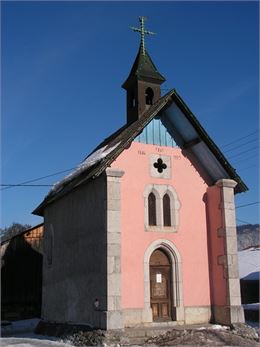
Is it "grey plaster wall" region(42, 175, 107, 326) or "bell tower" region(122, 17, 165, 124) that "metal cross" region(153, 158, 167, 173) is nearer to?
"grey plaster wall" region(42, 175, 107, 326)

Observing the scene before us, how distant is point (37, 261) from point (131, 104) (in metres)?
13.6

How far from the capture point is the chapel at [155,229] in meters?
15.8

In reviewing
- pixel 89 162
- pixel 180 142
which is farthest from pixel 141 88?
pixel 89 162

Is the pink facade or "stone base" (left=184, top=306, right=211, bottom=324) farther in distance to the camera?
"stone base" (left=184, top=306, right=211, bottom=324)

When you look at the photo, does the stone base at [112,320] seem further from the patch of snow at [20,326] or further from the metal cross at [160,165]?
the patch of snow at [20,326]

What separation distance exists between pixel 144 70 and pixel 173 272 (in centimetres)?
937

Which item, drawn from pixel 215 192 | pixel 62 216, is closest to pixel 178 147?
pixel 215 192

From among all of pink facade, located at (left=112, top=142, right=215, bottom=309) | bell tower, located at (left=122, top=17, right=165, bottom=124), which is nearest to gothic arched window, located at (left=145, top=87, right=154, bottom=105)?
bell tower, located at (left=122, top=17, right=165, bottom=124)

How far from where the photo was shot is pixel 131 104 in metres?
21.1

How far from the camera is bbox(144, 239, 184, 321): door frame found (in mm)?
16467

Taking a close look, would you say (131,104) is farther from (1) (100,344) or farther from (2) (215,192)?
(1) (100,344)

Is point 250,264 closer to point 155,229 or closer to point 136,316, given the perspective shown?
point 155,229

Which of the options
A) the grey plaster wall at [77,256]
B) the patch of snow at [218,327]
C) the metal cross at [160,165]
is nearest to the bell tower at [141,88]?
the metal cross at [160,165]

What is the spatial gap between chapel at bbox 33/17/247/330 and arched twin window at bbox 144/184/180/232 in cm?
4
